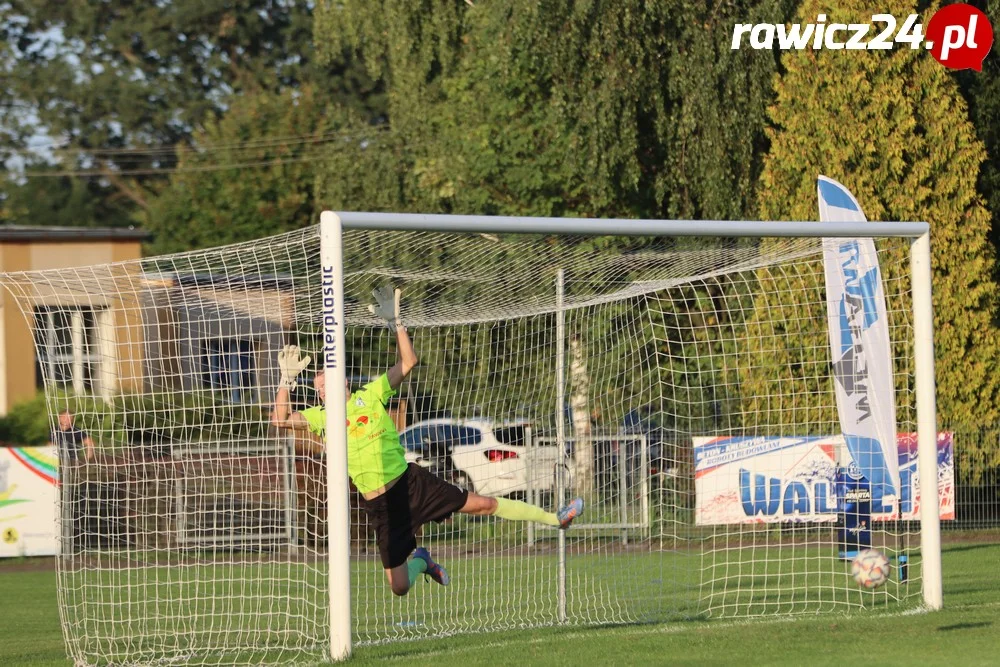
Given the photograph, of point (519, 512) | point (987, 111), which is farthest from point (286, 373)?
point (987, 111)

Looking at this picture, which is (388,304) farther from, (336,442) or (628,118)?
(628,118)

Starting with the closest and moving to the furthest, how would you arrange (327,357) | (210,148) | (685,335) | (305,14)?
(327,357) < (685,335) < (210,148) < (305,14)

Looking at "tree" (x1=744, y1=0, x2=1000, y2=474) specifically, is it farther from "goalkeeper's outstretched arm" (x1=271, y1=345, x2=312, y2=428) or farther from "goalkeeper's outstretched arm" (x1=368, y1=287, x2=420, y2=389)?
"goalkeeper's outstretched arm" (x1=271, y1=345, x2=312, y2=428)

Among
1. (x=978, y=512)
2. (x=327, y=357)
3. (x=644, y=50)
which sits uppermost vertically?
(x=644, y=50)

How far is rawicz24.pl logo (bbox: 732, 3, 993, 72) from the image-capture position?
17.4 m

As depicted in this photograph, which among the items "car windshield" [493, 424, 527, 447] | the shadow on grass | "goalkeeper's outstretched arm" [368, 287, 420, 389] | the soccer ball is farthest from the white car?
the shadow on grass

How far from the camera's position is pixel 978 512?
16797 millimetres

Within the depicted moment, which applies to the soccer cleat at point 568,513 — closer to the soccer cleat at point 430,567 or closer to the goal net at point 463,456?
the goal net at point 463,456

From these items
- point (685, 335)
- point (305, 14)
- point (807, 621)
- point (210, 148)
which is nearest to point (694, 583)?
point (807, 621)

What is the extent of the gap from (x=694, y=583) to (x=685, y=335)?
21.9ft

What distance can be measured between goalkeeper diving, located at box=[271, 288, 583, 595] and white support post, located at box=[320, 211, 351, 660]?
929mm

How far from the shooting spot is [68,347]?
9398 millimetres

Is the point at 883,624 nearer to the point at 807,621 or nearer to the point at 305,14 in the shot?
the point at 807,621

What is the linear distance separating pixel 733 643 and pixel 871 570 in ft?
4.67
